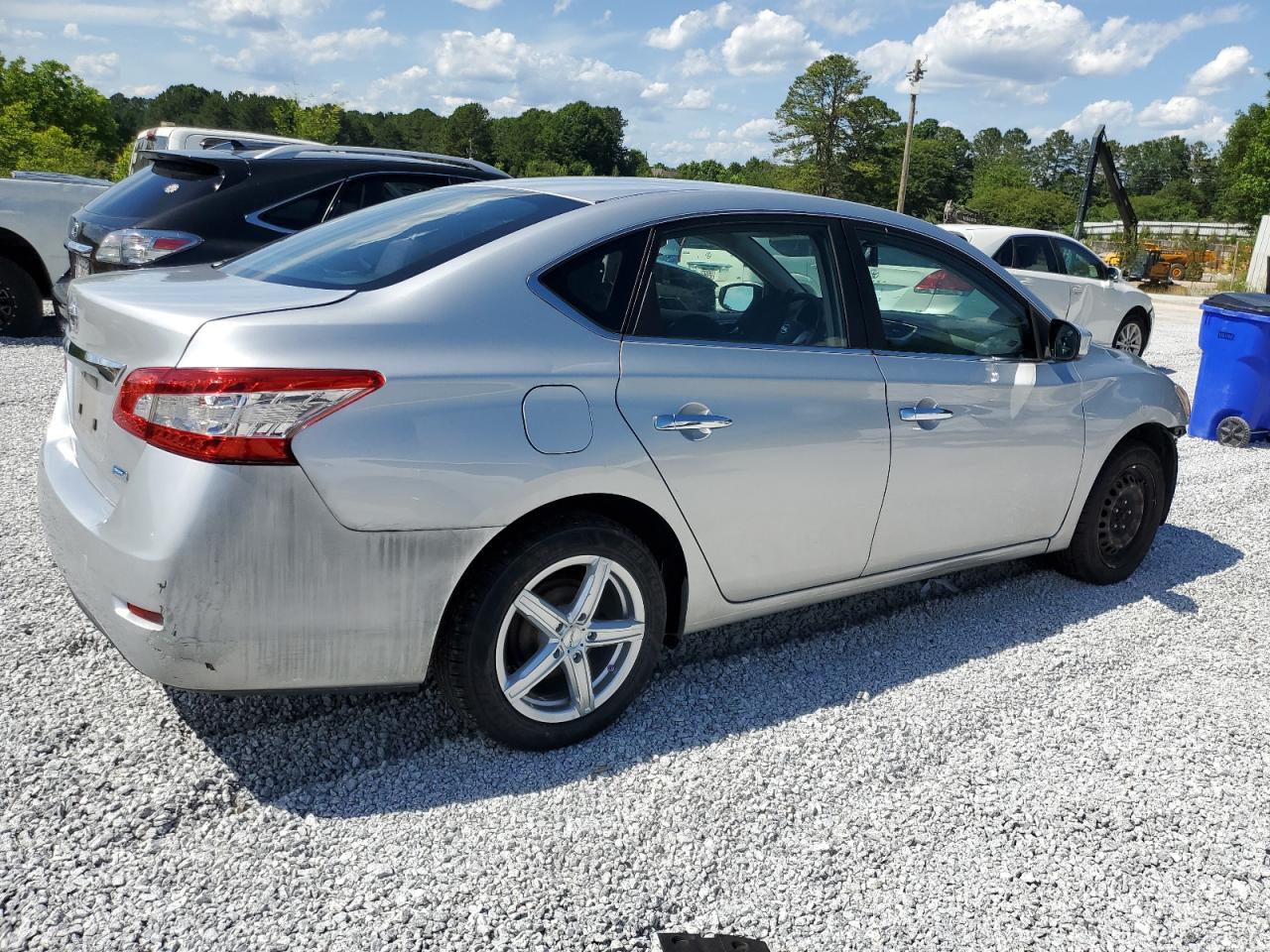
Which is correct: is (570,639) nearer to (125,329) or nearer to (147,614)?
(147,614)

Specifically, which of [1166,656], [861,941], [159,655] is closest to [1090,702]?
[1166,656]

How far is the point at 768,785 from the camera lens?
299 centimetres

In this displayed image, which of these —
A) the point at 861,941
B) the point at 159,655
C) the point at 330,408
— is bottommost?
the point at 861,941

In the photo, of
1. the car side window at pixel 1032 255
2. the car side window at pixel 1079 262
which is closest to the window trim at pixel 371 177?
the car side window at pixel 1032 255

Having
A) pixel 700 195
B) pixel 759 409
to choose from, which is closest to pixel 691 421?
pixel 759 409

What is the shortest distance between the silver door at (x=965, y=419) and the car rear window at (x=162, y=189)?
16.3 feet

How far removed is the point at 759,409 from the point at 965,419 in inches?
40.6

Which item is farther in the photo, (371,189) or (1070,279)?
(1070,279)

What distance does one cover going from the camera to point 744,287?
3.38 metres

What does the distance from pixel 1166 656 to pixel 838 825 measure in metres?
2.01

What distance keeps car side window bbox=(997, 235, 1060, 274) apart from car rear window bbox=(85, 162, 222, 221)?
8.49 meters

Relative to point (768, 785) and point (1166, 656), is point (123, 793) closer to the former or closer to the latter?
point (768, 785)

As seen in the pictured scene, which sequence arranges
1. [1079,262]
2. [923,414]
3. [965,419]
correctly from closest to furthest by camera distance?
[923,414]
[965,419]
[1079,262]

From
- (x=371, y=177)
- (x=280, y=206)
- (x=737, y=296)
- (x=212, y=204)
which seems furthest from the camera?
(x=371, y=177)
